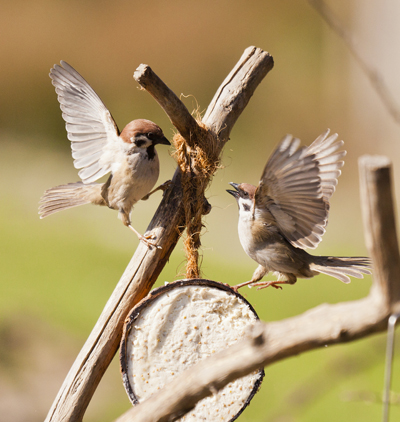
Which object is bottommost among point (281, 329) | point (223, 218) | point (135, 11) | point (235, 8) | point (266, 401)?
point (266, 401)

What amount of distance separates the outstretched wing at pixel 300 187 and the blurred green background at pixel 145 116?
122 inches

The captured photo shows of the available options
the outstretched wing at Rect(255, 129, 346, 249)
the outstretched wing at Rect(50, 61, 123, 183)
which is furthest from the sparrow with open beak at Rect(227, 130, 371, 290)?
the outstretched wing at Rect(50, 61, 123, 183)

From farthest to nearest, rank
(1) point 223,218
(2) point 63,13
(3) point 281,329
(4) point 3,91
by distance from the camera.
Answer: (4) point 3,91 → (2) point 63,13 → (1) point 223,218 → (3) point 281,329

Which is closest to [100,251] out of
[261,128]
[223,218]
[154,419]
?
[223,218]

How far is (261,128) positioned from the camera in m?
6.61

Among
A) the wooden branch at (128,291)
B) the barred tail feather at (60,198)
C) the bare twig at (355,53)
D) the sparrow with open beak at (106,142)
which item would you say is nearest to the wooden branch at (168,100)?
the wooden branch at (128,291)

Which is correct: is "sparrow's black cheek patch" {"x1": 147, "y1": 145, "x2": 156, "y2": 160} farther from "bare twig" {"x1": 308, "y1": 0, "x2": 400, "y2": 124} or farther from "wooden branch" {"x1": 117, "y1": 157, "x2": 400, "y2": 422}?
"wooden branch" {"x1": 117, "y1": 157, "x2": 400, "y2": 422}

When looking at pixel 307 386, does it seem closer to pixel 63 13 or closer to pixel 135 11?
pixel 135 11

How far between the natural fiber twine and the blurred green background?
3.04 metres

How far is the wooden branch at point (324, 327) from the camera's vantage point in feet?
2.81

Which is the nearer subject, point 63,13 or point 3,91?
point 63,13

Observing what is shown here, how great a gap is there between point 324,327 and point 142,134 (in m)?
1.01

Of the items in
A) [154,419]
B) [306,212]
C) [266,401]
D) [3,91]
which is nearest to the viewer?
[154,419]

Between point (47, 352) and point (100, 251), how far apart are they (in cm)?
163
